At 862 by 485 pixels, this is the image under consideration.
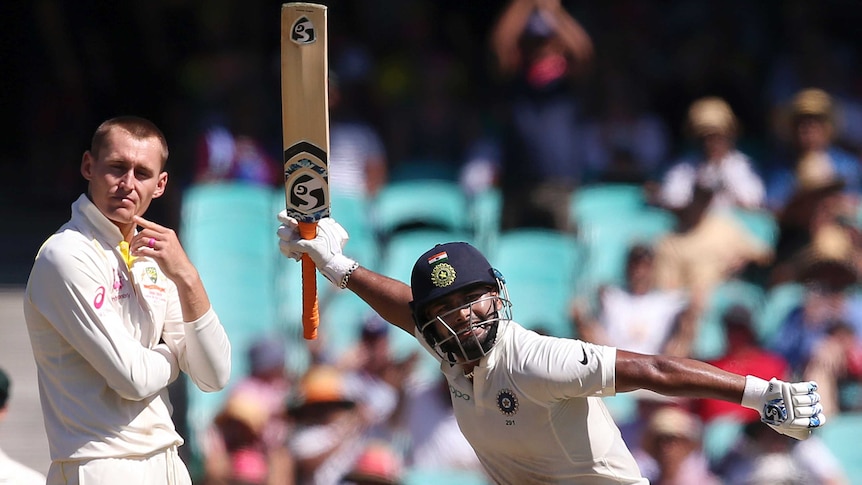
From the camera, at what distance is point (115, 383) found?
2.95 metres

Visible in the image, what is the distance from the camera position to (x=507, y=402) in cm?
324

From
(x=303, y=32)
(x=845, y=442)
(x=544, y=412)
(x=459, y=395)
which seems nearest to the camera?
(x=544, y=412)

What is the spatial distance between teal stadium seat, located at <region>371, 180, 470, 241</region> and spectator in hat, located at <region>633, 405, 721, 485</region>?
67.5 inches

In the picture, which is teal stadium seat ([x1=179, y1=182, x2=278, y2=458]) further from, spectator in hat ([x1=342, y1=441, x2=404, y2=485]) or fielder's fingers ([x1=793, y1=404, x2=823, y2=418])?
fielder's fingers ([x1=793, y1=404, x2=823, y2=418])

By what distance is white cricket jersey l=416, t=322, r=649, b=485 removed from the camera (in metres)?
3.15

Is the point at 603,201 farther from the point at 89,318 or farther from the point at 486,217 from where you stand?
the point at 89,318

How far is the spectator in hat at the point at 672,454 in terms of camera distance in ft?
19.8

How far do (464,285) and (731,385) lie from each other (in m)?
0.73

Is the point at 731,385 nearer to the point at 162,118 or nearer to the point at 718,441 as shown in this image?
the point at 718,441

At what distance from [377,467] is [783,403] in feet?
10.5

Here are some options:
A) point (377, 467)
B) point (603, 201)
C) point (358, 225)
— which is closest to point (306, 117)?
point (377, 467)

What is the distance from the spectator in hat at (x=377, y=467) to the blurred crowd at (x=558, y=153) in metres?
0.01

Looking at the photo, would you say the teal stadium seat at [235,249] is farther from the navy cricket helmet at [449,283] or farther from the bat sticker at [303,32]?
the navy cricket helmet at [449,283]

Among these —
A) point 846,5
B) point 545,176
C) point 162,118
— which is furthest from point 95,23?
point 846,5
